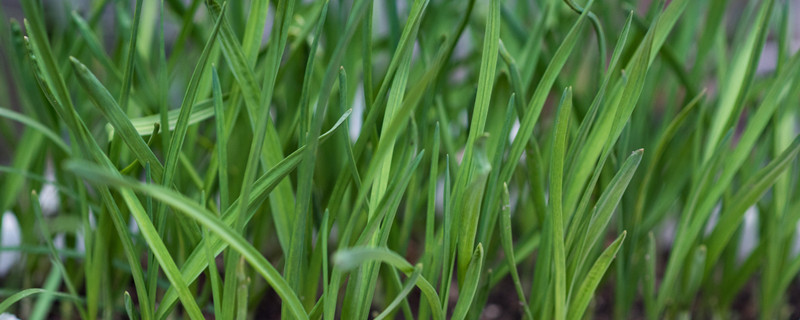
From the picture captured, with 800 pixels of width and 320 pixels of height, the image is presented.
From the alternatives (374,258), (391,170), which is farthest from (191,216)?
(391,170)

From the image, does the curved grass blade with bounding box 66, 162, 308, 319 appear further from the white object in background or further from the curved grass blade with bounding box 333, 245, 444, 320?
the white object in background

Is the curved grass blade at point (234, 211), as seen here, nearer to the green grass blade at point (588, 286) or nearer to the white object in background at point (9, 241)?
the green grass blade at point (588, 286)

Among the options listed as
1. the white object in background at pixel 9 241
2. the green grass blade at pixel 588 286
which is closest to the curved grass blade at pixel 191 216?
the green grass blade at pixel 588 286

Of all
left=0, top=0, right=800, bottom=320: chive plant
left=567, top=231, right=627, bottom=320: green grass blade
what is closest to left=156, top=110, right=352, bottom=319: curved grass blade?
left=0, top=0, right=800, bottom=320: chive plant

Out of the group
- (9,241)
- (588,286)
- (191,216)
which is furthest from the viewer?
(9,241)

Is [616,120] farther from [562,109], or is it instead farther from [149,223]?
[149,223]

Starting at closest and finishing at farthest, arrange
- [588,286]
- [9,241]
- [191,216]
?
[191,216] → [588,286] → [9,241]

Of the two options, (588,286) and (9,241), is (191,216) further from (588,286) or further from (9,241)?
(9,241)
